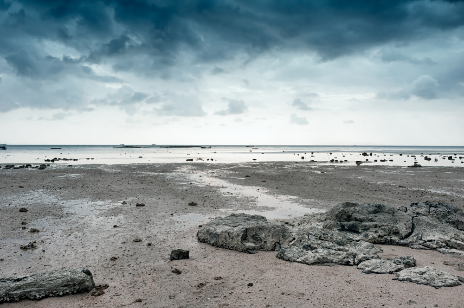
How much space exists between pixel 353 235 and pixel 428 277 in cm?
296

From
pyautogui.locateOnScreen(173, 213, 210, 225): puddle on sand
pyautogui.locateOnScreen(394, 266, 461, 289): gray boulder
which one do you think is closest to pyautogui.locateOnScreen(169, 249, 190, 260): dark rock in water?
pyautogui.locateOnScreen(173, 213, 210, 225): puddle on sand

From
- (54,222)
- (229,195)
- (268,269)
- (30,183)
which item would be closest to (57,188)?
(30,183)

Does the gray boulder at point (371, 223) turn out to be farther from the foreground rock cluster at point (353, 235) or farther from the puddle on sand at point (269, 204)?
the puddle on sand at point (269, 204)

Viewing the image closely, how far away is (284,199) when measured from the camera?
61.1 feet

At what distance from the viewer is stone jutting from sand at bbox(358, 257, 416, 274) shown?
7309mm

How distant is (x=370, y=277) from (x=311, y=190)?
50.0 feet

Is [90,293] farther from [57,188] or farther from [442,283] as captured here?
[57,188]

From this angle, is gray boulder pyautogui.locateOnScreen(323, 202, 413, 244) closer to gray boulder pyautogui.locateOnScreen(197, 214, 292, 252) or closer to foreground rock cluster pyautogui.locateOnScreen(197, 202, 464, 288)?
foreground rock cluster pyautogui.locateOnScreen(197, 202, 464, 288)

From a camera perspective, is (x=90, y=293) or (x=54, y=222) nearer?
(x=90, y=293)

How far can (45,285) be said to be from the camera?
6246 millimetres

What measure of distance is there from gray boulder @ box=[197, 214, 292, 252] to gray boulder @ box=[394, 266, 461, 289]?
3.26 metres

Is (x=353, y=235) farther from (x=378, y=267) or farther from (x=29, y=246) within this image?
(x=29, y=246)

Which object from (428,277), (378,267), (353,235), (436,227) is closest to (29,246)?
(378,267)

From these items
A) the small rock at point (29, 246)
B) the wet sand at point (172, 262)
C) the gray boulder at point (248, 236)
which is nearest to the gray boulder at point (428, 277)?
the wet sand at point (172, 262)
